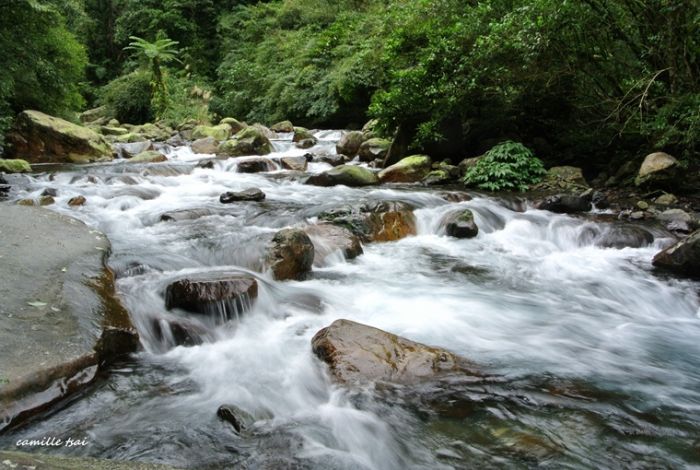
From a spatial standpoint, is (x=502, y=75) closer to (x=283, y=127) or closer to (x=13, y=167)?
(x=13, y=167)

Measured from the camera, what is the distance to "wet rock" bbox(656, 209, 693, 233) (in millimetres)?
7574

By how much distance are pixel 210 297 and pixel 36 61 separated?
10.6 meters

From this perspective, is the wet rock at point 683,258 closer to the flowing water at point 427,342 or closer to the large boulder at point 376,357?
the flowing water at point 427,342

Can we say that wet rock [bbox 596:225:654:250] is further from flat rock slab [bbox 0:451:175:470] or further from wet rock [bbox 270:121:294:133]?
wet rock [bbox 270:121:294:133]

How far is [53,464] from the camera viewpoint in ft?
6.33

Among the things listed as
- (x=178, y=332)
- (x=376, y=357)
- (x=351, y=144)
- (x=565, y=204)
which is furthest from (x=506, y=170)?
(x=178, y=332)

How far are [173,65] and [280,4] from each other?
26.6 feet

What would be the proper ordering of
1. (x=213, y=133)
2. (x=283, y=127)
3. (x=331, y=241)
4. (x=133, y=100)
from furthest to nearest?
1. (x=133, y=100)
2. (x=283, y=127)
3. (x=213, y=133)
4. (x=331, y=241)

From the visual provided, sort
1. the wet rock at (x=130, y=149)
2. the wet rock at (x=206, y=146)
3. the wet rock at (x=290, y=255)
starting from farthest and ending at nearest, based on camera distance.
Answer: the wet rock at (x=206, y=146) → the wet rock at (x=130, y=149) → the wet rock at (x=290, y=255)

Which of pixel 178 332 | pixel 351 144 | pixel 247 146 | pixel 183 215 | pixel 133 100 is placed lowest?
pixel 178 332

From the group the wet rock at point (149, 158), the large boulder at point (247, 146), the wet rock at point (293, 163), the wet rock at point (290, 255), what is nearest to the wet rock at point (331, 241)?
the wet rock at point (290, 255)

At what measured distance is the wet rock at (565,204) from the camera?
8.84m

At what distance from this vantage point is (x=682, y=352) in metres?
4.48

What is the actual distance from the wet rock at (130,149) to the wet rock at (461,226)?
11.3 meters
